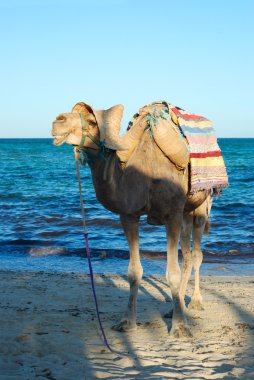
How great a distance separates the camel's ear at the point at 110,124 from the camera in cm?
547

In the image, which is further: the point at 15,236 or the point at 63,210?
the point at 63,210

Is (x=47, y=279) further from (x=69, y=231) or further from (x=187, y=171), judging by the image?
(x=69, y=231)

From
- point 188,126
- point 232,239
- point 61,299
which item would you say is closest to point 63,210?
point 232,239

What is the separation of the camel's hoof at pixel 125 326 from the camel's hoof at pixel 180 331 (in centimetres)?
45

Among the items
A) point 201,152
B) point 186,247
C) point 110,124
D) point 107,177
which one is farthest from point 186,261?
point 110,124

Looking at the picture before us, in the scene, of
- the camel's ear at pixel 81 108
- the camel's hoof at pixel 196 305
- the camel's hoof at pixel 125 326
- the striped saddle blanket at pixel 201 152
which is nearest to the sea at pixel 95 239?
the striped saddle blanket at pixel 201 152

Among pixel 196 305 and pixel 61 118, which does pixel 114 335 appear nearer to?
pixel 196 305

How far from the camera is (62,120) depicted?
525 cm

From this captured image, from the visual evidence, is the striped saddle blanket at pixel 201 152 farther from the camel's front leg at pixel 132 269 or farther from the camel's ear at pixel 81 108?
the camel's ear at pixel 81 108

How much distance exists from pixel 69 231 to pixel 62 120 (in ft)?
38.9

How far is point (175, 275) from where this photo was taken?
6.50 meters

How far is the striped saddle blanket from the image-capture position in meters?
6.71

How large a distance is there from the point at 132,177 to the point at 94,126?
2.50 feet

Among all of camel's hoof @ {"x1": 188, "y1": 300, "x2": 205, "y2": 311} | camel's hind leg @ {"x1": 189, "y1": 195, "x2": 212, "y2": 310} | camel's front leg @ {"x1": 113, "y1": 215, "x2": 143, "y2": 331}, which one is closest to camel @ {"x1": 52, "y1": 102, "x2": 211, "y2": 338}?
camel's front leg @ {"x1": 113, "y1": 215, "x2": 143, "y2": 331}
